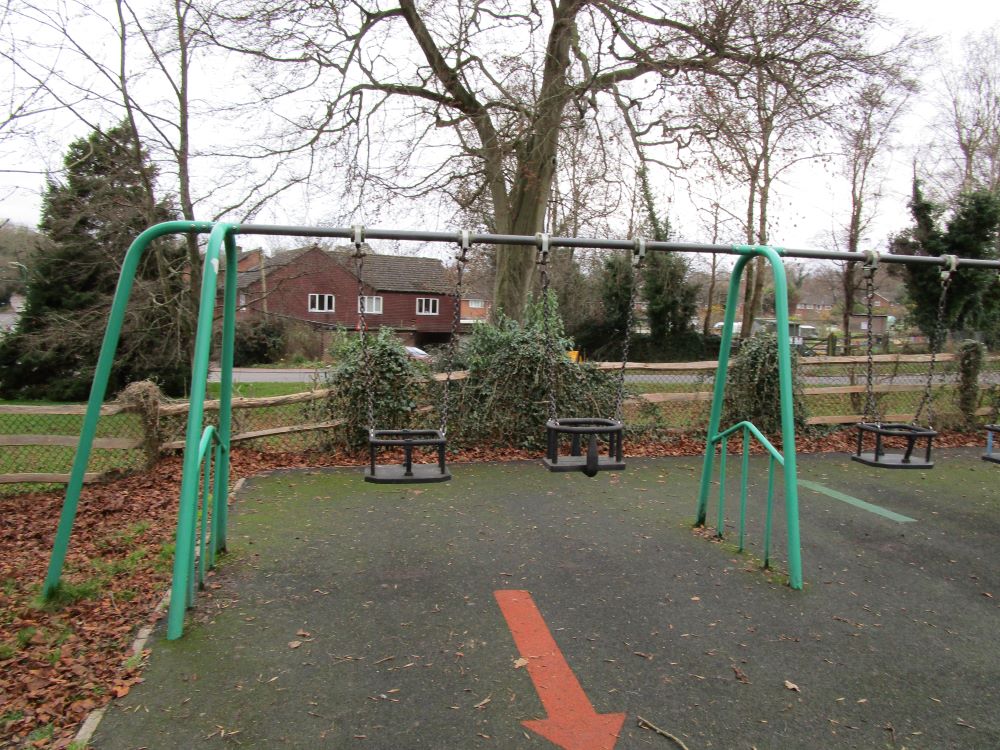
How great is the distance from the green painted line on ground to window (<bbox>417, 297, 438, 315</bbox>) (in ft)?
118

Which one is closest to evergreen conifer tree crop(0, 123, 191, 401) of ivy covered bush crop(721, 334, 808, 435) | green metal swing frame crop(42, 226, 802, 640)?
green metal swing frame crop(42, 226, 802, 640)

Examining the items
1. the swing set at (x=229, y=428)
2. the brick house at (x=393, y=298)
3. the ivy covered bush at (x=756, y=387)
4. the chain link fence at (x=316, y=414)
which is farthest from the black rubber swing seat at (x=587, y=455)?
the brick house at (x=393, y=298)

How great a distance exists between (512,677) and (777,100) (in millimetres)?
10720

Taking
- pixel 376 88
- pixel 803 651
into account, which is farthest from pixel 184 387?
pixel 803 651

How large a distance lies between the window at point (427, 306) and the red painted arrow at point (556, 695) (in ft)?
127

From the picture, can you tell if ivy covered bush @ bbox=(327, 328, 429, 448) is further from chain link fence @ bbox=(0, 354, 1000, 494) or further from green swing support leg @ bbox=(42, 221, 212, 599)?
green swing support leg @ bbox=(42, 221, 212, 599)

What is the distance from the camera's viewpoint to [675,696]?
10.2ft

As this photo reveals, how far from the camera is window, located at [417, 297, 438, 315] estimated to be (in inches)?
1660

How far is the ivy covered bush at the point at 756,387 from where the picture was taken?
9273 mm

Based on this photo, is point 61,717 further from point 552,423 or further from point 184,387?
point 184,387

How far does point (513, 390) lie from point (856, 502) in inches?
167

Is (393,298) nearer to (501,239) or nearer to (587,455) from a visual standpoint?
(501,239)

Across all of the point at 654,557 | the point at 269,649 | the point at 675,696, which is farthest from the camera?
the point at 654,557

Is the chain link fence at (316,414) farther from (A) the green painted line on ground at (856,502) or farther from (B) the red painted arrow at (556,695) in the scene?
(B) the red painted arrow at (556,695)
